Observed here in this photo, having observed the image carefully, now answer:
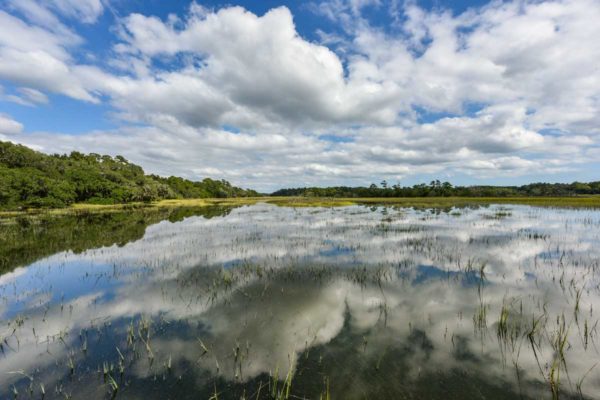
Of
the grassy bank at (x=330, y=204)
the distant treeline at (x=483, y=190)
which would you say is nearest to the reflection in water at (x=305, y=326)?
the grassy bank at (x=330, y=204)

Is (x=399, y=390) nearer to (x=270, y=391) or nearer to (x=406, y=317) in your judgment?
(x=270, y=391)

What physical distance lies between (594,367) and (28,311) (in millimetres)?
20104

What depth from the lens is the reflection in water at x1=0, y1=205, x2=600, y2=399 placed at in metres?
7.00

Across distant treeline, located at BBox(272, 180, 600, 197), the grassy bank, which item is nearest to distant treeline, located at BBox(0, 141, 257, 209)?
the grassy bank

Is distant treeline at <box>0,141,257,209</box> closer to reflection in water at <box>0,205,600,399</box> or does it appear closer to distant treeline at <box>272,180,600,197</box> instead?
reflection in water at <box>0,205,600,399</box>

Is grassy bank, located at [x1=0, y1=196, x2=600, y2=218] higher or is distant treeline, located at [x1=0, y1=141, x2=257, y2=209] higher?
distant treeline, located at [x1=0, y1=141, x2=257, y2=209]

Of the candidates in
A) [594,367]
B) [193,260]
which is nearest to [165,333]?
[193,260]

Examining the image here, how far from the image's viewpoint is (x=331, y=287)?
13797 millimetres

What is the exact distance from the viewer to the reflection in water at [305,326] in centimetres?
700

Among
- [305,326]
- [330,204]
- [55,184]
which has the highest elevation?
[55,184]

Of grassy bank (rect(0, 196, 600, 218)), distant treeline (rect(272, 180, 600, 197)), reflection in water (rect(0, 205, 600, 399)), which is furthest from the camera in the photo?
distant treeline (rect(272, 180, 600, 197))

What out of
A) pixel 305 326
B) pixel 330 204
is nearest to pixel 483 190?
pixel 330 204

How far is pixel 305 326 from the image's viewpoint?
10.0 metres

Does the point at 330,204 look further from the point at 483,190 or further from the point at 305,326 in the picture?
the point at 483,190
